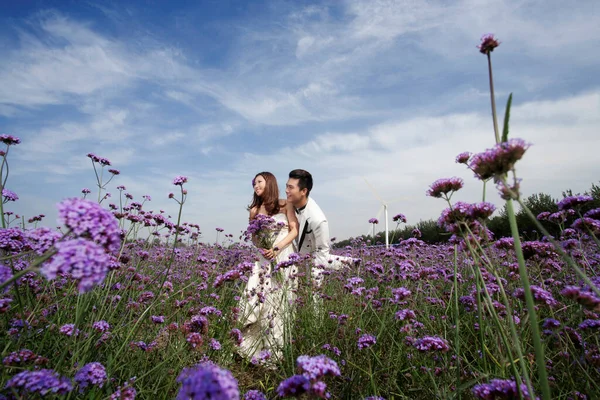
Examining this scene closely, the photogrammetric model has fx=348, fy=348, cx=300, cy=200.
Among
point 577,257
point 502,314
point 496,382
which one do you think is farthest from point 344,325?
point 577,257

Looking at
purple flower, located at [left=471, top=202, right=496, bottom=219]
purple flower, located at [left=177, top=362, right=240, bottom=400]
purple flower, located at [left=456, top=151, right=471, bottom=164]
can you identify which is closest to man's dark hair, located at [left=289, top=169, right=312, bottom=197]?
purple flower, located at [left=456, top=151, right=471, bottom=164]

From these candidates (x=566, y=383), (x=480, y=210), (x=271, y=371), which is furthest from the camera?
(x=271, y=371)

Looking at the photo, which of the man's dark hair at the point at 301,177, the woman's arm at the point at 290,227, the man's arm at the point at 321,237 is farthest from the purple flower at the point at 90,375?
the man's dark hair at the point at 301,177

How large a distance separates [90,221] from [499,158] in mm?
1461

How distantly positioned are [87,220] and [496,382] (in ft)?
5.73

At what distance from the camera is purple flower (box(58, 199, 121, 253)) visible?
111 cm

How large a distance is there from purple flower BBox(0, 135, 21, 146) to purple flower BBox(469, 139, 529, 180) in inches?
150

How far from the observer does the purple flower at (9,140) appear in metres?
3.15

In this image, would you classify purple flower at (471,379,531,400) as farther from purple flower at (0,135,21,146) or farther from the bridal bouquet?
purple flower at (0,135,21,146)

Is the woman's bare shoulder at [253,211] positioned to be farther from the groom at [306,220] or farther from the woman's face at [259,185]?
the groom at [306,220]

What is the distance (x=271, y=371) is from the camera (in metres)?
3.71

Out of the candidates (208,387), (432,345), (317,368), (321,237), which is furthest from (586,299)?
(321,237)

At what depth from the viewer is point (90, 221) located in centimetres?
114

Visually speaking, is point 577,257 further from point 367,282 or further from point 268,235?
point 268,235
